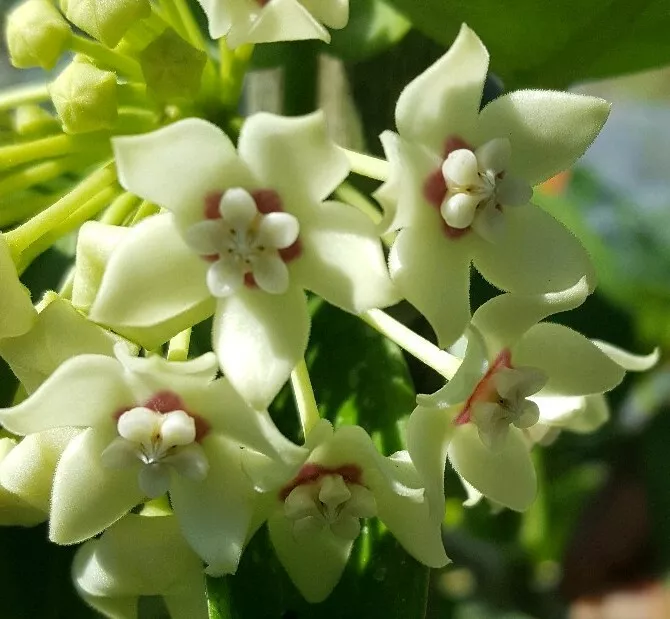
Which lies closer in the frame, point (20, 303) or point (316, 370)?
point (20, 303)

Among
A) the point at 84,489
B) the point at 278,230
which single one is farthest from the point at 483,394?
the point at 84,489

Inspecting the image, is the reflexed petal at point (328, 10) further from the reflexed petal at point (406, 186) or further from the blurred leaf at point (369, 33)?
the blurred leaf at point (369, 33)

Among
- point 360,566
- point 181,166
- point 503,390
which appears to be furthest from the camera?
point 360,566

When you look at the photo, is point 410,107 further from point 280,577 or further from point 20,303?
point 280,577

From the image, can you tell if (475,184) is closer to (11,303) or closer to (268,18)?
(268,18)

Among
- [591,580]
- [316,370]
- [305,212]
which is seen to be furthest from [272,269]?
[591,580]

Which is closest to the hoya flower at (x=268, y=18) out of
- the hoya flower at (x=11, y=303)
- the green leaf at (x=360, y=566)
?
the hoya flower at (x=11, y=303)

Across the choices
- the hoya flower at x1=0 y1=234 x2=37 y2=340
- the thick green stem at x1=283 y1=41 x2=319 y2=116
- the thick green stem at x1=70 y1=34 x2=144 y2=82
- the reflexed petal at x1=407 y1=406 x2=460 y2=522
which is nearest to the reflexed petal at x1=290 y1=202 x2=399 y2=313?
the reflexed petal at x1=407 y1=406 x2=460 y2=522
